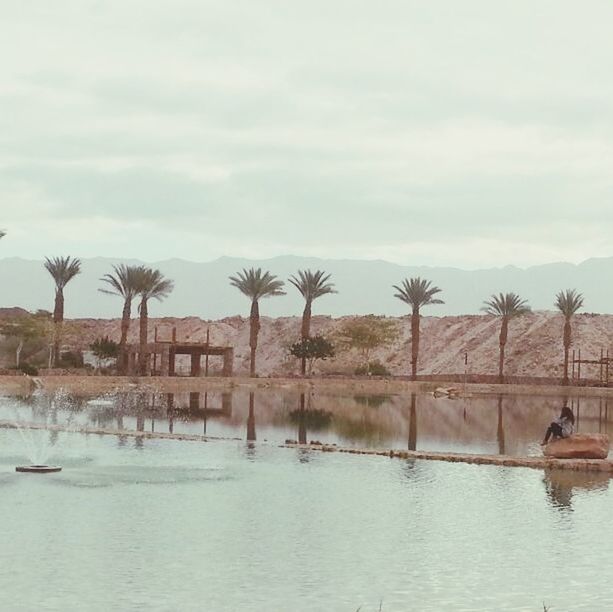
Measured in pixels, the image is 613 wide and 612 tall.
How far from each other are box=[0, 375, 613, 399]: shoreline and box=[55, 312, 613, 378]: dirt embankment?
31.3 metres

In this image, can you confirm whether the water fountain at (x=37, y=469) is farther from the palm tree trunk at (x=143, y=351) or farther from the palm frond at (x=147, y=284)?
the palm frond at (x=147, y=284)

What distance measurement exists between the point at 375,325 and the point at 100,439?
7656 centimetres

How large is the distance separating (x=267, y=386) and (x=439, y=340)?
6403 centimetres

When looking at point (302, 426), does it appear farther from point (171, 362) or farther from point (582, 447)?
point (171, 362)

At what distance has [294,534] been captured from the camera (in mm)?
18828

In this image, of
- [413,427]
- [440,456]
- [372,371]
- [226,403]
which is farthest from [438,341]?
[440,456]

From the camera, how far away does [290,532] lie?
19.0 m

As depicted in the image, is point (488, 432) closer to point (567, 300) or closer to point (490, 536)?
point (490, 536)

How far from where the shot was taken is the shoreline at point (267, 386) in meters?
61.5

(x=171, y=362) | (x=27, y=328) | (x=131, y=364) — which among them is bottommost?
(x=131, y=364)

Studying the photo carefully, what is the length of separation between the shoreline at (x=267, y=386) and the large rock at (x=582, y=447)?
112ft

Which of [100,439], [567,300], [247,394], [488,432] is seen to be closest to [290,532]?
[100,439]

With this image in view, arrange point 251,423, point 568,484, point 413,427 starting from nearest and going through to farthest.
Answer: point 568,484, point 251,423, point 413,427

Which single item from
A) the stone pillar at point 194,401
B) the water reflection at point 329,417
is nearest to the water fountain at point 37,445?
the water reflection at point 329,417
